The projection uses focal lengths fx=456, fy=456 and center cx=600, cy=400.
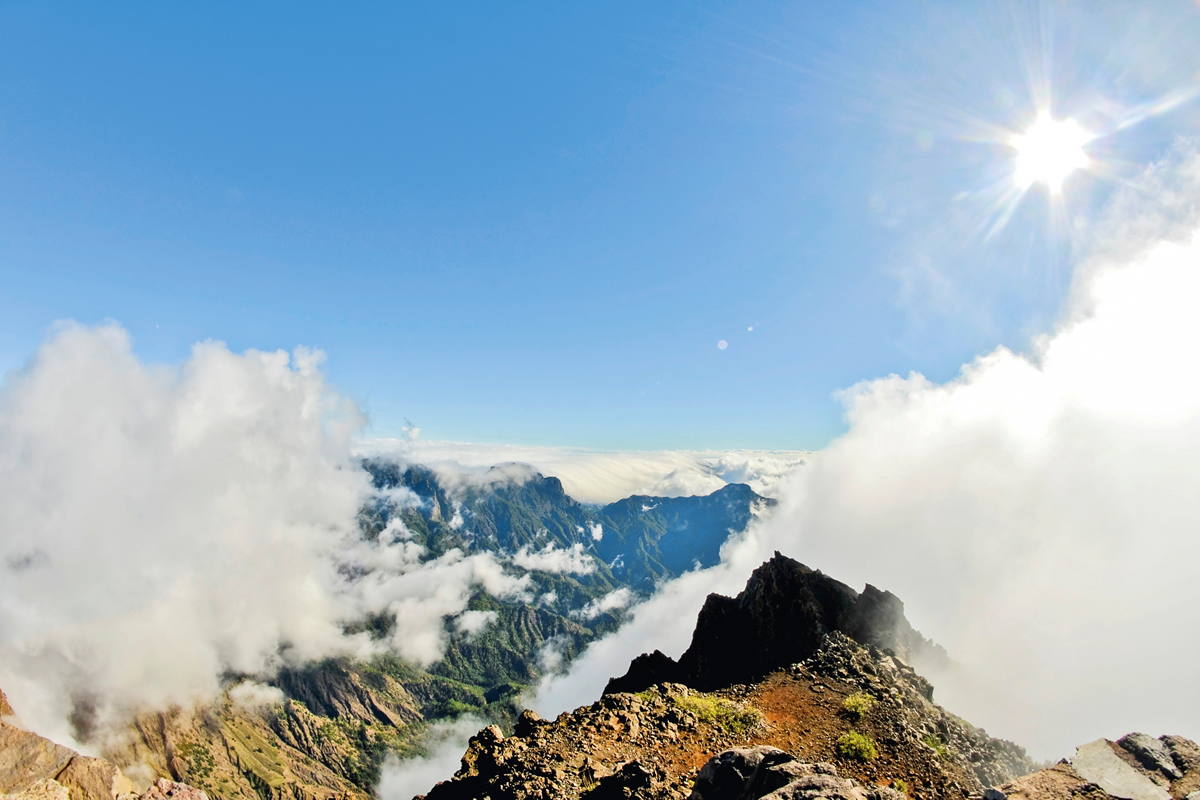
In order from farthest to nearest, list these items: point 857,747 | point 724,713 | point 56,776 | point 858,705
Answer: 1. point 56,776
2. point 858,705
3. point 724,713
4. point 857,747

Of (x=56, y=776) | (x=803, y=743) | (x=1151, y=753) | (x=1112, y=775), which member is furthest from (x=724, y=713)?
(x=56, y=776)

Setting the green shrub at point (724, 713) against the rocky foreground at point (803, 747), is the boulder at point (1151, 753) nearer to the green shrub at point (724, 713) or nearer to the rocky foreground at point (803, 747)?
the rocky foreground at point (803, 747)

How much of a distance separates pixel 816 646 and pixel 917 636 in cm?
2068

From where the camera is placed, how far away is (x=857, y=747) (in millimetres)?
24406

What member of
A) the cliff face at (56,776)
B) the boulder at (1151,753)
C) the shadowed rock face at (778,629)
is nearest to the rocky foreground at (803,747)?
the boulder at (1151,753)

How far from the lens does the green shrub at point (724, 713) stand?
87.8ft

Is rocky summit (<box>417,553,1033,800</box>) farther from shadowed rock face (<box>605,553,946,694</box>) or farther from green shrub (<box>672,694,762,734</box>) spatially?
shadowed rock face (<box>605,553,946,694</box>)

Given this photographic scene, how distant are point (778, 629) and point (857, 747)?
24.5 meters

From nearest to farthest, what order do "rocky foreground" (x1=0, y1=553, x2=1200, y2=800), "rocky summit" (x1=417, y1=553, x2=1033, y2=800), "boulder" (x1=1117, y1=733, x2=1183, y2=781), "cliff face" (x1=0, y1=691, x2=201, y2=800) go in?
"rocky summit" (x1=417, y1=553, x2=1033, y2=800), "rocky foreground" (x1=0, y1=553, x2=1200, y2=800), "boulder" (x1=1117, y1=733, x2=1183, y2=781), "cliff face" (x1=0, y1=691, x2=201, y2=800)

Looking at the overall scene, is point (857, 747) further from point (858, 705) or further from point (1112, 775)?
point (1112, 775)

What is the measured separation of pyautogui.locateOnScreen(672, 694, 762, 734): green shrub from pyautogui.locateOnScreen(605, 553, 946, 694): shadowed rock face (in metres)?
9.23

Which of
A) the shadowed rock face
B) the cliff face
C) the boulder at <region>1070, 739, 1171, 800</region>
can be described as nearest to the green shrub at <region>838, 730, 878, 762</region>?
the boulder at <region>1070, 739, 1171, 800</region>

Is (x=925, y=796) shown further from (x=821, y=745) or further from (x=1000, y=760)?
(x=1000, y=760)

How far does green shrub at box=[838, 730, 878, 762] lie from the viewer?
23.8 meters
